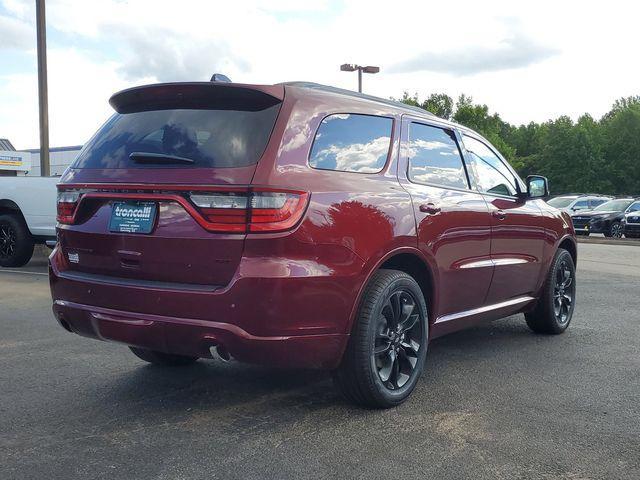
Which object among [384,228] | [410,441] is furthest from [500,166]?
[410,441]

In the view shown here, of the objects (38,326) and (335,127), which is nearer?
(335,127)

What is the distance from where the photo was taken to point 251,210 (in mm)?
3340

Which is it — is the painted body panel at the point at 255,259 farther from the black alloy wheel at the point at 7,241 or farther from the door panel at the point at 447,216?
the black alloy wheel at the point at 7,241

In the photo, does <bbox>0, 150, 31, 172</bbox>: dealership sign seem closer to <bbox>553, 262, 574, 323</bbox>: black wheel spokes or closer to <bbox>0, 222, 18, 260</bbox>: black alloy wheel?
<bbox>0, 222, 18, 260</bbox>: black alloy wheel

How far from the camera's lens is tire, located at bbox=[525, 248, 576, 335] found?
604cm

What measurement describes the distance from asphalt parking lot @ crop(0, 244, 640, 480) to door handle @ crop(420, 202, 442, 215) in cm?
114

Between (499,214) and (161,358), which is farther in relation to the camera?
(499,214)

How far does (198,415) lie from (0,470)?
1063 millimetres

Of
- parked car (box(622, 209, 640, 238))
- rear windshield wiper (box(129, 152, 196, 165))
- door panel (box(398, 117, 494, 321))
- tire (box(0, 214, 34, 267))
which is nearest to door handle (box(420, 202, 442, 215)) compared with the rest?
door panel (box(398, 117, 494, 321))

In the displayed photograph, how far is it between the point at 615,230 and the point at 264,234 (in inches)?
962

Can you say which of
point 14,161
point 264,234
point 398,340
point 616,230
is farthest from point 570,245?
point 14,161

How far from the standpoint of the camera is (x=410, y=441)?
11.3 feet

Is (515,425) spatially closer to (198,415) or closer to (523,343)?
(198,415)

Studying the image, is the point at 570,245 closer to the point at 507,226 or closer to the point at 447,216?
the point at 507,226
